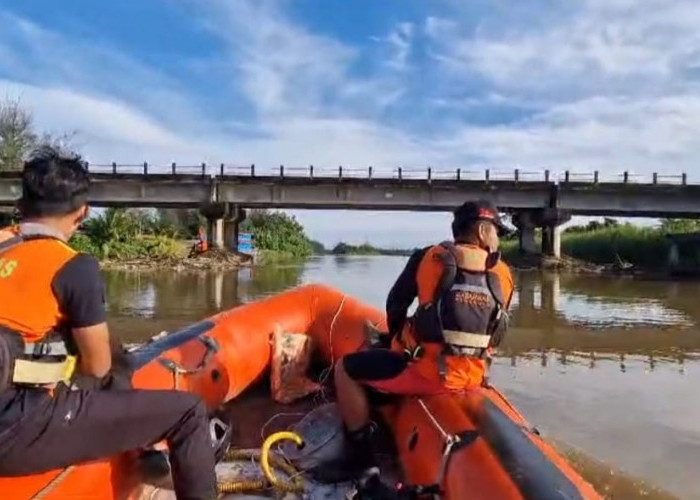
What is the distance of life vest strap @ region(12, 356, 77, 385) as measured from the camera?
2.07 metres

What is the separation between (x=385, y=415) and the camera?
12.4 ft

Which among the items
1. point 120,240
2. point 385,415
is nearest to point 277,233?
point 120,240

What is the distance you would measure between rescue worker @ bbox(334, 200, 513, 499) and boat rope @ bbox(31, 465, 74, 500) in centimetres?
136

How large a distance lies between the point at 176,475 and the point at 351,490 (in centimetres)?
108

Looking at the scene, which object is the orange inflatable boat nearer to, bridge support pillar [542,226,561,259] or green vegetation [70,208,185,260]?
green vegetation [70,208,185,260]

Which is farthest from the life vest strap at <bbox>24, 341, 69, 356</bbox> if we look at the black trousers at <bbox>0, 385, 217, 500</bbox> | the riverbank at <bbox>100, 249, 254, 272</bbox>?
the riverbank at <bbox>100, 249, 254, 272</bbox>

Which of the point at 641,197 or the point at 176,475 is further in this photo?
the point at 641,197

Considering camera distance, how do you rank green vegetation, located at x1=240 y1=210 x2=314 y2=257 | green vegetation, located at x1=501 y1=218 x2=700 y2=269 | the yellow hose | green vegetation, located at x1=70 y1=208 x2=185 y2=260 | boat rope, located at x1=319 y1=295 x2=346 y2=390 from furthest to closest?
green vegetation, located at x1=240 y1=210 x2=314 y2=257 → green vegetation, located at x1=501 y1=218 x2=700 y2=269 → green vegetation, located at x1=70 y1=208 x2=185 y2=260 → boat rope, located at x1=319 y1=295 x2=346 y2=390 → the yellow hose

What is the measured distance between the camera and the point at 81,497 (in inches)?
94.1

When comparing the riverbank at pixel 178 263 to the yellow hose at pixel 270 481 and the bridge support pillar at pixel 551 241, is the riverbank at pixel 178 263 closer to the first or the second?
the bridge support pillar at pixel 551 241

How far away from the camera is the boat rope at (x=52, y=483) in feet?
7.37

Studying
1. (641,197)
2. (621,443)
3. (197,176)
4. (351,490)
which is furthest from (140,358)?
(641,197)

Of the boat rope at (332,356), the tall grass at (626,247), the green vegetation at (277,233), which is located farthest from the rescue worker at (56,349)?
the green vegetation at (277,233)

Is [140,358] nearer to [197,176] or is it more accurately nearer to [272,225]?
[197,176]
